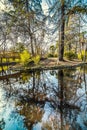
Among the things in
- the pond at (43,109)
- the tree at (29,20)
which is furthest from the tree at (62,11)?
the pond at (43,109)

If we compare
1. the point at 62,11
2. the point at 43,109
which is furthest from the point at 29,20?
the point at 43,109

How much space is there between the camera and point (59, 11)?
60.7ft

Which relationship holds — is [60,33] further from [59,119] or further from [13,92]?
[59,119]

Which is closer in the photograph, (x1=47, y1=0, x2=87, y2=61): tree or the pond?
the pond

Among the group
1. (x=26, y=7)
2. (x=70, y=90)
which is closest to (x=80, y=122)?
(x=70, y=90)

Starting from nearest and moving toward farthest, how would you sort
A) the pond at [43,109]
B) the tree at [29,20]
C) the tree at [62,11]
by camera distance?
the pond at [43,109] < the tree at [62,11] < the tree at [29,20]

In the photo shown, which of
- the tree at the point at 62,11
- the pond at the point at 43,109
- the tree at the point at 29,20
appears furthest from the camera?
the tree at the point at 29,20

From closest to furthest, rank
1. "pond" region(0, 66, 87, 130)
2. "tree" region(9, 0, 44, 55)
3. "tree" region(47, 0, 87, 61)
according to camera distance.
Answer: "pond" region(0, 66, 87, 130), "tree" region(47, 0, 87, 61), "tree" region(9, 0, 44, 55)

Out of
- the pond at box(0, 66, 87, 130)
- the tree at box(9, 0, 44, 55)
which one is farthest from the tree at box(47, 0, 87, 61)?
the pond at box(0, 66, 87, 130)

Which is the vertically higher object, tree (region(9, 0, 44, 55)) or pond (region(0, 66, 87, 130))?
tree (region(9, 0, 44, 55))

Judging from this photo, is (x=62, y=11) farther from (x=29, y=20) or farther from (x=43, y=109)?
(x=43, y=109)

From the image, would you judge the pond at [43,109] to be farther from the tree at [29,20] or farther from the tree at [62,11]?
the tree at [29,20]

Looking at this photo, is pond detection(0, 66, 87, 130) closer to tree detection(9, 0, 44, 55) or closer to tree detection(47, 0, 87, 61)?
tree detection(47, 0, 87, 61)

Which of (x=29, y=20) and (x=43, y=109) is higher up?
(x=29, y=20)
